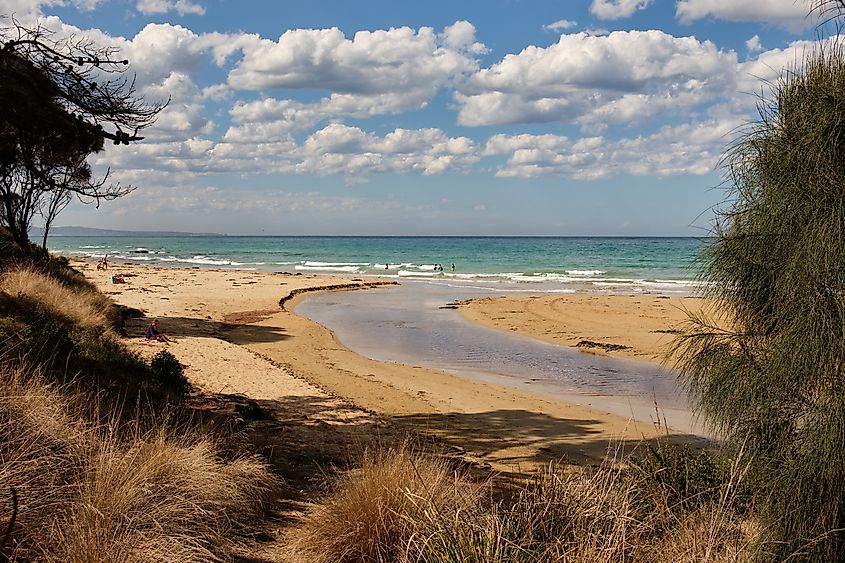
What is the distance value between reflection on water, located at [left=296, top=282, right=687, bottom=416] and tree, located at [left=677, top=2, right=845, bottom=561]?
574cm

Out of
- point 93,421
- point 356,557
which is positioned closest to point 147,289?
point 93,421

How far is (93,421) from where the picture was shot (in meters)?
6.39

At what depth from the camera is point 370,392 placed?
13.7 metres

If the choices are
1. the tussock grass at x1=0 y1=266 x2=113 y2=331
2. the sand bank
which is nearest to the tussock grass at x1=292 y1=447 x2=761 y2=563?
the tussock grass at x1=0 y1=266 x2=113 y2=331

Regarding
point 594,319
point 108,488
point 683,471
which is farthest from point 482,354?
→ point 108,488

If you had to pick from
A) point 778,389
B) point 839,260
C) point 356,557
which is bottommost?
point 356,557

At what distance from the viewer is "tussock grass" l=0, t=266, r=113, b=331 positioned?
43.1 feet

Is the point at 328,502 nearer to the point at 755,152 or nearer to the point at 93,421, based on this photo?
the point at 93,421

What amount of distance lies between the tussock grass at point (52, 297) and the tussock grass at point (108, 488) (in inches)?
287

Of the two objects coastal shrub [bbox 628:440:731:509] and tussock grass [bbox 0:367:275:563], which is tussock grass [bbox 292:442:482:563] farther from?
coastal shrub [bbox 628:440:731:509]

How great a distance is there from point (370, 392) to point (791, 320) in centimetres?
994

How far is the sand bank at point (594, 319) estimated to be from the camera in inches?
813

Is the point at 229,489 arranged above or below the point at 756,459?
below

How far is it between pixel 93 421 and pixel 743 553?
18.3ft
